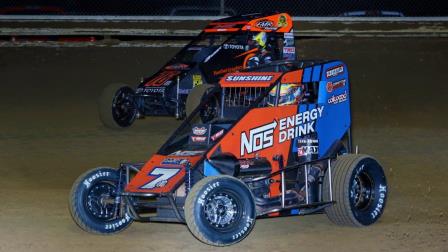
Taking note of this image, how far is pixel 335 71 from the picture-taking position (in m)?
8.63

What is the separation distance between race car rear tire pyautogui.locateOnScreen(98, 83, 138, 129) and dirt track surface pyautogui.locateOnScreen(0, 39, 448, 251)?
0.53 feet

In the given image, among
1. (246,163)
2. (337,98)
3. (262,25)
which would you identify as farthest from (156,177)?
(262,25)

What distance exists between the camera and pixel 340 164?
8016mm

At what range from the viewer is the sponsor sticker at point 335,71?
28.0 ft

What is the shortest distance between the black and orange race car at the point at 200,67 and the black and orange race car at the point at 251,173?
502 cm

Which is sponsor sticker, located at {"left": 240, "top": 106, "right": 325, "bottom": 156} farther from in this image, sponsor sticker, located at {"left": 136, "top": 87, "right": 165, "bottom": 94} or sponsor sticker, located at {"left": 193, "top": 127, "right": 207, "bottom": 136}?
sponsor sticker, located at {"left": 136, "top": 87, "right": 165, "bottom": 94}

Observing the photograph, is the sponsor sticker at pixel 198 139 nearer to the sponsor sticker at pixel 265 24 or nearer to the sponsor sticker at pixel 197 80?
the sponsor sticker at pixel 197 80

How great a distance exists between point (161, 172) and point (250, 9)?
16010mm

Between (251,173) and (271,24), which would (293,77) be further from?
(271,24)

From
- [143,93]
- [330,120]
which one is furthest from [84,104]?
[330,120]

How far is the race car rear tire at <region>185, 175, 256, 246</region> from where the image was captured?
7.09 m

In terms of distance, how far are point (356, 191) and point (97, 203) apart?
7.05 ft

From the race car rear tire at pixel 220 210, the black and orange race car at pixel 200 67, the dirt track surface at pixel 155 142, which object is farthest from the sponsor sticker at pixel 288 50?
the race car rear tire at pixel 220 210

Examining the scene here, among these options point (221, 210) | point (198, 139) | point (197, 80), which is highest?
point (198, 139)
